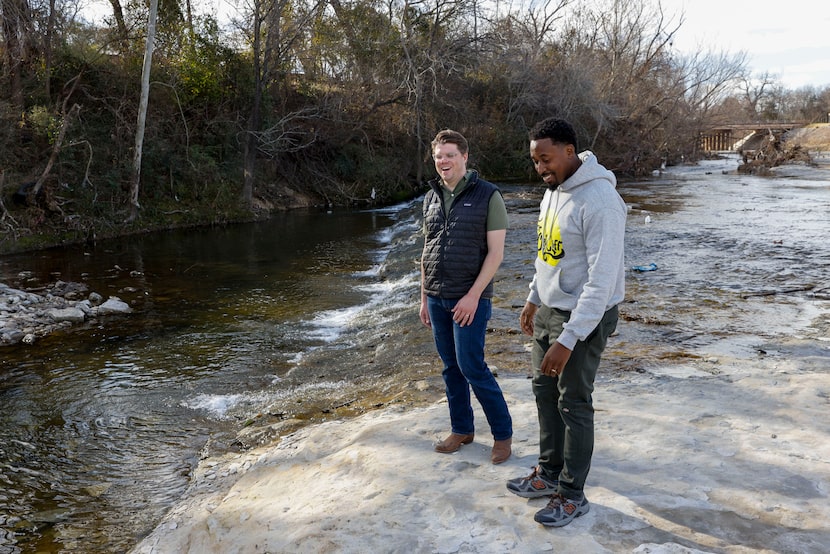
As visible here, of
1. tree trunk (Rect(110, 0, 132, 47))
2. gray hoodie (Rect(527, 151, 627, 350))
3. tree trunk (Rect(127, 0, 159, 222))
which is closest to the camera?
gray hoodie (Rect(527, 151, 627, 350))

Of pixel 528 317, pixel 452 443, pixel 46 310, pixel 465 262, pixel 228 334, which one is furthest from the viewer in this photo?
pixel 46 310

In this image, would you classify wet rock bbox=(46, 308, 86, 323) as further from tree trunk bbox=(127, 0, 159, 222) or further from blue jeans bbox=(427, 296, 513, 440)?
tree trunk bbox=(127, 0, 159, 222)

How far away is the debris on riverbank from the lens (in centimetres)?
878

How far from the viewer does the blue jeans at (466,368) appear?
3.68m

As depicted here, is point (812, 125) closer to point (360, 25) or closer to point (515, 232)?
point (360, 25)

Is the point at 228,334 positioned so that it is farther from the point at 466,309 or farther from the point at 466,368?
the point at 466,309

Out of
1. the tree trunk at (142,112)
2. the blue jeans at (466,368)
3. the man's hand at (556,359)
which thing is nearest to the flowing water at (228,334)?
the tree trunk at (142,112)

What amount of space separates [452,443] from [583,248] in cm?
163

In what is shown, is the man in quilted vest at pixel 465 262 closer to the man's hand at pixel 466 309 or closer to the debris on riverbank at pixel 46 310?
the man's hand at pixel 466 309

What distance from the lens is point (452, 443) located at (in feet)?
13.2

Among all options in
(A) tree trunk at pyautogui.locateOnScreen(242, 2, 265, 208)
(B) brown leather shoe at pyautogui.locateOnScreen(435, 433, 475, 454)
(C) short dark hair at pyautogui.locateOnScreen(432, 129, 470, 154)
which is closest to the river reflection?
(B) brown leather shoe at pyautogui.locateOnScreen(435, 433, 475, 454)

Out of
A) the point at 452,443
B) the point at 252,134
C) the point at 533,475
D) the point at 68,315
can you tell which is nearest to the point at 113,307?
the point at 68,315

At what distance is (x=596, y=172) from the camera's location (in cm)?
294

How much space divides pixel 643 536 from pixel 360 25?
24.4 meters
